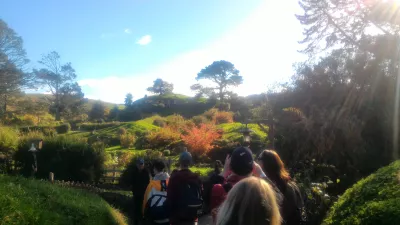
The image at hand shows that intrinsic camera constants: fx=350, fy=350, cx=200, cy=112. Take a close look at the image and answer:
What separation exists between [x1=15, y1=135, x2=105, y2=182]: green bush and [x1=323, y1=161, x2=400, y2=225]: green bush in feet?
38.9

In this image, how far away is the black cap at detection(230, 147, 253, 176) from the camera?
11.1 feet

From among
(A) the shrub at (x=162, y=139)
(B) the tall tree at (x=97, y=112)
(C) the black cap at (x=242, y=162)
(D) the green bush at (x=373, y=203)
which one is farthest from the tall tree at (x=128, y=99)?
(C) the black cap at (x=242, y=162)

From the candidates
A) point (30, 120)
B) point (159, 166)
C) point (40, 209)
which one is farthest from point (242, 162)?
point (30, 120)

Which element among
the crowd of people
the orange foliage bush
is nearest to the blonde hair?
the crowd of people

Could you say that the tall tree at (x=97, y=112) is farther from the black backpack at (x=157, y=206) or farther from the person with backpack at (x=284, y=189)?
the person with backpack at (x=284, y=189)

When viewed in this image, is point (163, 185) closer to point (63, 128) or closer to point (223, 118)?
point (223, 118)

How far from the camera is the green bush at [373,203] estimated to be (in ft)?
9.82

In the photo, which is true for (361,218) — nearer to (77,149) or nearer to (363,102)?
(363,102)

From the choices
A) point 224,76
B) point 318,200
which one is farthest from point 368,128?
point 224,76

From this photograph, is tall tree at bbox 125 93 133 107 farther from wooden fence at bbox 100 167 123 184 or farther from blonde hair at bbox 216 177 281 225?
blonde hair at bbox 216 177 281 225

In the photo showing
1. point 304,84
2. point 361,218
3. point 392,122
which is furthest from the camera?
point 304,84

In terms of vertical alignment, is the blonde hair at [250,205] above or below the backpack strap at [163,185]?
above

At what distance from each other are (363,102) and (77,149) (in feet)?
35.8

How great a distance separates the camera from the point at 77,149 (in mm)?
14258
